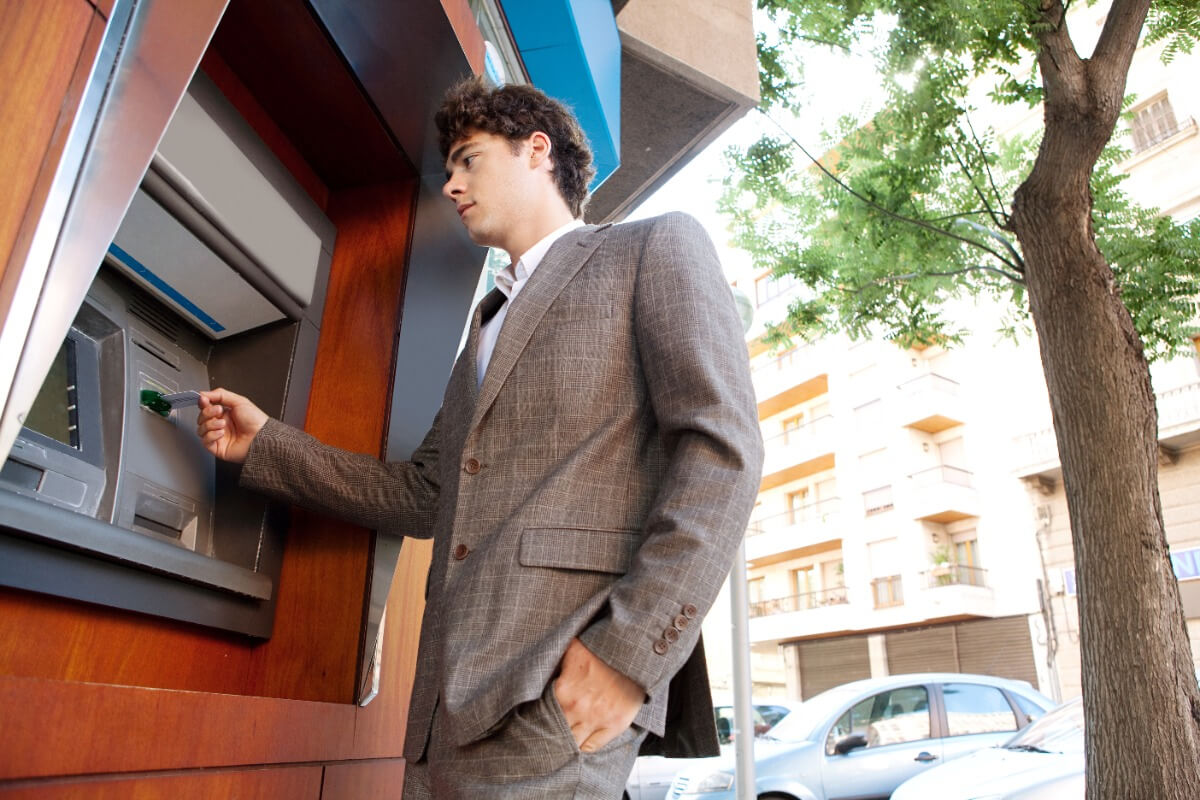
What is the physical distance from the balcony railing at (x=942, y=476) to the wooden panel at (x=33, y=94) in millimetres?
20539

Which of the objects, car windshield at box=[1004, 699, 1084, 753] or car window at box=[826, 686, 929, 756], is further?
car window at box=[826, 686, 929, 756]

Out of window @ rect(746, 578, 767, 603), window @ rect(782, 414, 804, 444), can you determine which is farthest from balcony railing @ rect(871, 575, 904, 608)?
window @ rect(782, 414, 804, 444)

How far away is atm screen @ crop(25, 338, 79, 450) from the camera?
124cm

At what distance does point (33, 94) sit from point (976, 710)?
7.79 metres

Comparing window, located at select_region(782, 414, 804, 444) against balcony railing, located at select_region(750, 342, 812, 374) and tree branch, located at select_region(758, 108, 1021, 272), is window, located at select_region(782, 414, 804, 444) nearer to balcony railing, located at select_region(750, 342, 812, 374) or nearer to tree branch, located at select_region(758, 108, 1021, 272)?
balcony railing, located at select_region(750, 342, 812, 374)

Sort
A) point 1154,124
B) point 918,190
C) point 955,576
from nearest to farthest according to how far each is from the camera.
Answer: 1. point 918,190
2. point 1154,124
3. point 955,576

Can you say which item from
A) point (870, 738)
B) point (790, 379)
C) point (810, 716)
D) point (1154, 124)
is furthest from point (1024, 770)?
point (790, 379)

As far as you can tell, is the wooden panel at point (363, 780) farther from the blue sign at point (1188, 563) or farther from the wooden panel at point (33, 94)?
the blue sign at point (1188, 563)

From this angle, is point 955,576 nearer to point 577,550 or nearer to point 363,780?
point 363,780

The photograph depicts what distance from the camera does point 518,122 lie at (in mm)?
1659

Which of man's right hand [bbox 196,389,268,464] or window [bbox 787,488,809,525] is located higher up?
window [bbox 787,488,809,525]

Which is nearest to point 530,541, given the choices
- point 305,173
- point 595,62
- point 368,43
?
point 368,43

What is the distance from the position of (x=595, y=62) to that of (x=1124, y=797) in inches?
143

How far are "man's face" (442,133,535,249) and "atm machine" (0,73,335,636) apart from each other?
38 cm
